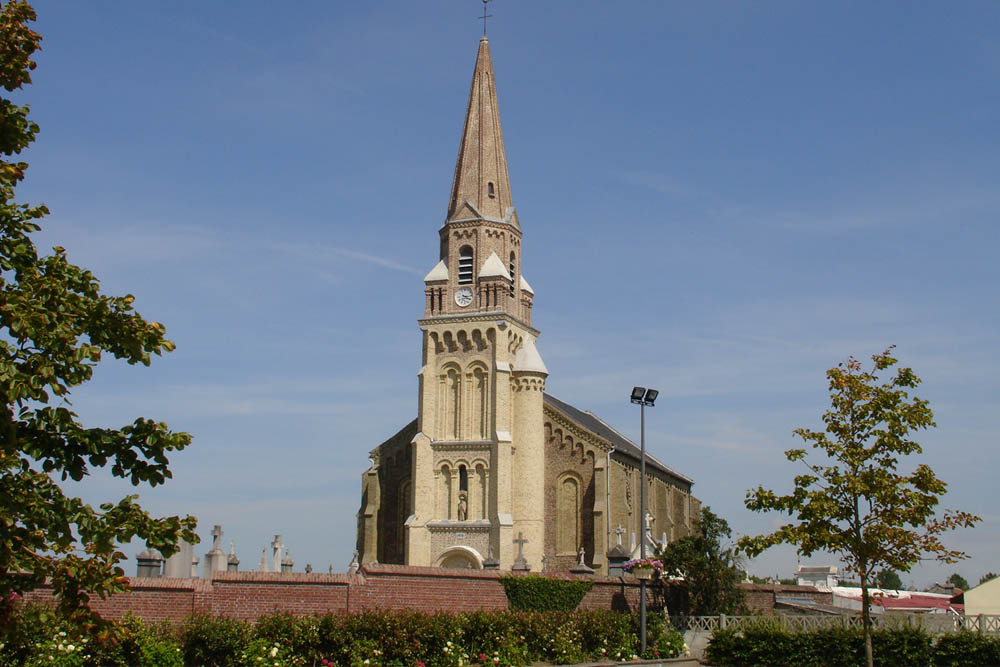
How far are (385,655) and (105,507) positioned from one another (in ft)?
43.2

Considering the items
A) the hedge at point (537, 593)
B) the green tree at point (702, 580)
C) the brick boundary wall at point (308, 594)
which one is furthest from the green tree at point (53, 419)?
the green tree at point (702, 580)

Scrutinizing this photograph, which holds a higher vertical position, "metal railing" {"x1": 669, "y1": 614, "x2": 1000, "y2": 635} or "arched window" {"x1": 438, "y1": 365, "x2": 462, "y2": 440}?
"arched window" {"x1": 438, "y1": 365, "x2": 462, "y2": 440}

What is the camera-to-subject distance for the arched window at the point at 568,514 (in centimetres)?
5389

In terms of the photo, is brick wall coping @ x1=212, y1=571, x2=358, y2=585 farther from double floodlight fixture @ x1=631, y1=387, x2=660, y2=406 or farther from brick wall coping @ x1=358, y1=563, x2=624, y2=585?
double floodlight fixture @ x1=631, y1=387, x2=660, y2=406

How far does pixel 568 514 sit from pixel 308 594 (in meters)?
32.6

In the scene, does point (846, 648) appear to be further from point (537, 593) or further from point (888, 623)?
point (537, 593)

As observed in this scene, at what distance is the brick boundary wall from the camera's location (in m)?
20.6

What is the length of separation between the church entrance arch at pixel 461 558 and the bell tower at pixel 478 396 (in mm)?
64

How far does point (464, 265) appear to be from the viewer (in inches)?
2162

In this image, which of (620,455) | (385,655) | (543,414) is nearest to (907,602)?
(620,455)

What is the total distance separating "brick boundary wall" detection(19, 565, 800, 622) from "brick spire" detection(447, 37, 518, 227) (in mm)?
28156

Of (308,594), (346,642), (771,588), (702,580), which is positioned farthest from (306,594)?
(771,588)

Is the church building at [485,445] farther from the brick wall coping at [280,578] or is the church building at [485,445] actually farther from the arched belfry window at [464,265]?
the brick wall coping at [280,578]

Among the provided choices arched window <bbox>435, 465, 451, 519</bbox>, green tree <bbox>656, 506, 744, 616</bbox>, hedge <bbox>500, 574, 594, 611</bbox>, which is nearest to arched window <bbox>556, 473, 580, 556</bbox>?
arched window <bbox>435, 465, 451, 519</bbox>
